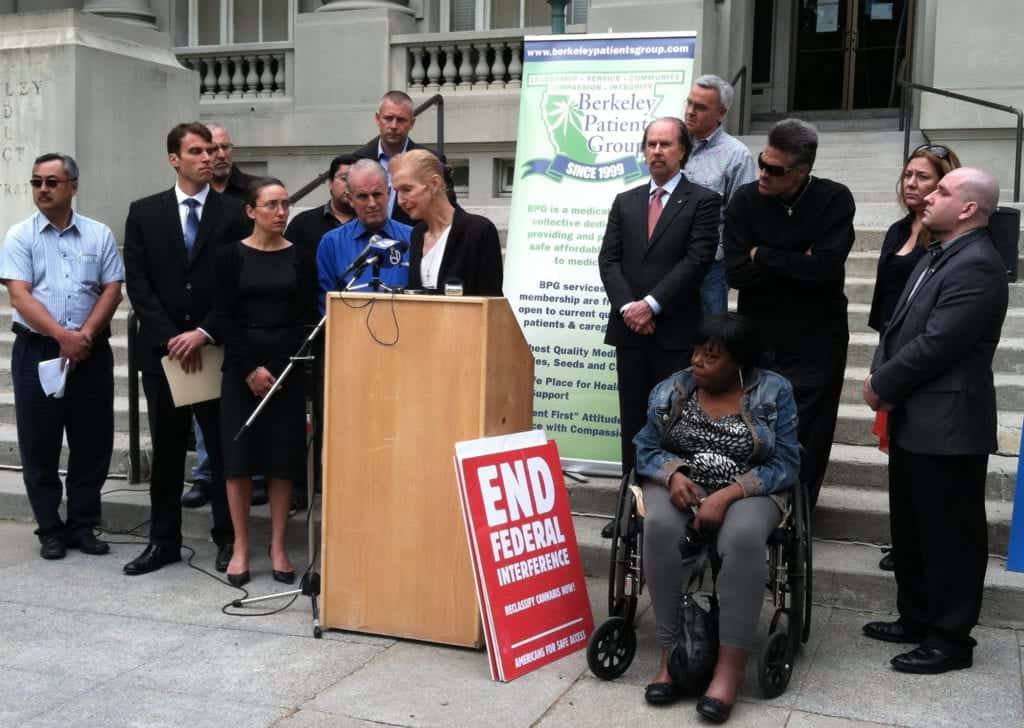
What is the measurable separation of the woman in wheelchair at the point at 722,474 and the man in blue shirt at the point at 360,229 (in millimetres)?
1789

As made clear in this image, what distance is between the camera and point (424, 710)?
4434 millimetres

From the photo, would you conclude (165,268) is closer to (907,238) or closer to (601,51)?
(601,51)

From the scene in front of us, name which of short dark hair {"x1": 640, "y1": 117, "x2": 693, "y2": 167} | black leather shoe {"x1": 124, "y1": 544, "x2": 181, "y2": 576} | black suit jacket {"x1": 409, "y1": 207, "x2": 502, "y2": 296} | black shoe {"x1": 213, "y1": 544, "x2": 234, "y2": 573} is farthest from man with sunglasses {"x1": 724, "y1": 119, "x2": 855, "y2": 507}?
black leather shoe {"x1": 124, "y1": 544, "x2": 181, "y2": 576}

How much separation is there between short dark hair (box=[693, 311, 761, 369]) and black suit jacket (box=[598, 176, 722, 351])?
911 millimetres

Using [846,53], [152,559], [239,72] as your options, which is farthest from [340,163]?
[846,53]

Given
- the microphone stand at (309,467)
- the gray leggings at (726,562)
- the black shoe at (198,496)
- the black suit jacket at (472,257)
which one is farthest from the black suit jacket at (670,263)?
the black shoe at (198,496)

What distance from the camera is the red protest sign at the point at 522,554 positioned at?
15.6 ft

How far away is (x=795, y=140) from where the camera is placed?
17.6 feet

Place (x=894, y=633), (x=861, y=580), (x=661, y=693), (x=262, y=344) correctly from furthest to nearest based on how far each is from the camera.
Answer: (x=262, y=344) < (x=861, y=580) < (x=894, y=633) < (x=661, y=693)

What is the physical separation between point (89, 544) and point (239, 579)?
1116mm

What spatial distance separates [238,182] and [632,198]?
2831 millimetres

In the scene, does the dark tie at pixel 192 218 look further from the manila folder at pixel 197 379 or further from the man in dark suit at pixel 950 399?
the man in dark suit at pixel 950 399

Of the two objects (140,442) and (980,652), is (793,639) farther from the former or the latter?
(140,442)

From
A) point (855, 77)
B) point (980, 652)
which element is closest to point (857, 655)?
point (980, 652)
